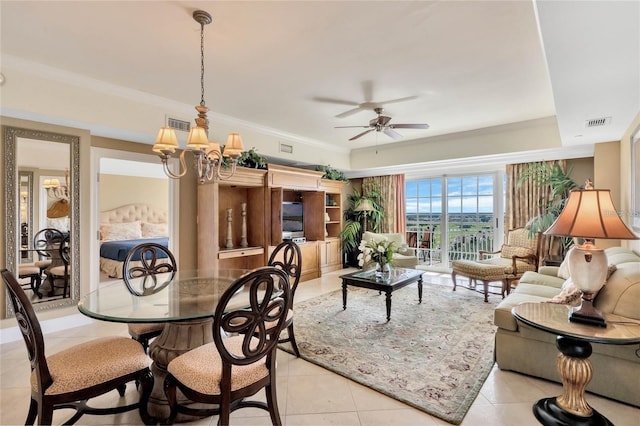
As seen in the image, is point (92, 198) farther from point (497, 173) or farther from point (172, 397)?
point (497, 173)

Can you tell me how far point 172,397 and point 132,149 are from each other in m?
3.44

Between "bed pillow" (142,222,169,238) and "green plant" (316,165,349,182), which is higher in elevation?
"green plant" (316,165,349,182)

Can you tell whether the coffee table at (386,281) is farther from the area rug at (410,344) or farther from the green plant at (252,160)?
the green plant at (252,160)

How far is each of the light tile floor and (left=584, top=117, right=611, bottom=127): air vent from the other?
269cm

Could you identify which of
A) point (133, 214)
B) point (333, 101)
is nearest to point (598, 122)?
point (333, 101)

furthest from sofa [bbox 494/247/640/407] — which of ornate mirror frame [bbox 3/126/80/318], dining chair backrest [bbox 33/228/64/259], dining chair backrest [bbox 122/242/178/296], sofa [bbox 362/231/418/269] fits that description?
dining chair backrest [bbox 33/228/64/259]

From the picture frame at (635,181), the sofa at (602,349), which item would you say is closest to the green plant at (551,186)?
the picture frame at (635,181)

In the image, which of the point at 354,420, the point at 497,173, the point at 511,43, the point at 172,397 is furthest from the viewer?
the point at 497,173

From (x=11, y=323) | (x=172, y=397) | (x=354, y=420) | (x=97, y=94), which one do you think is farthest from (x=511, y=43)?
(x=11, y=323)

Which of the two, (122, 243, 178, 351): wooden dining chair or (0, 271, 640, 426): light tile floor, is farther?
(122, 243, 178, 351): wooden dining chair

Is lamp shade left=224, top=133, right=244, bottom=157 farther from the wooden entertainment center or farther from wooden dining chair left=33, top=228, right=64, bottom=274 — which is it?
wooden dining chair left=33, top=228, right=64, bottom=274

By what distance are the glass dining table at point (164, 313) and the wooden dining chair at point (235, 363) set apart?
0.24 meters

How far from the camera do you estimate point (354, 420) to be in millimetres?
1872

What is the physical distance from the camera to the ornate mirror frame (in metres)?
3.09
